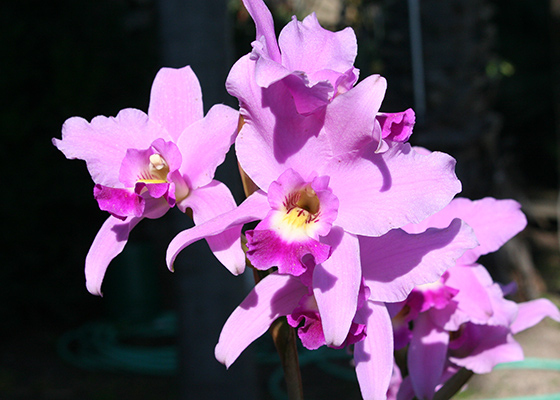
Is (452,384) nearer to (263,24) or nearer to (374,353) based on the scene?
(374,353)

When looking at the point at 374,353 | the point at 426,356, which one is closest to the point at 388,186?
the point at 374,353

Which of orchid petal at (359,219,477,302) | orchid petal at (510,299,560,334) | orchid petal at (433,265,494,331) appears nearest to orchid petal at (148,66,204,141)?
orchid petal at (359,219,477,302)

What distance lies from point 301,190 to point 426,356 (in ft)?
0.94

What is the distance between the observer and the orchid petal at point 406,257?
0.58 m

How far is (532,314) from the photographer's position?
0.80m

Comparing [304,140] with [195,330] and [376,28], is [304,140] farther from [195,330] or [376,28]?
[376,28]

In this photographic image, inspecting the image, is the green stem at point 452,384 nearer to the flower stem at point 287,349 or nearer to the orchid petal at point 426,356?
the orchid petal at point 426,356

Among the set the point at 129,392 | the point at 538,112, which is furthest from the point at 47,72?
the point at 538,112

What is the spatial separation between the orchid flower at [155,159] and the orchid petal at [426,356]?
0.28m

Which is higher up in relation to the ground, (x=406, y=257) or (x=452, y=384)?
(x=406, y=257)

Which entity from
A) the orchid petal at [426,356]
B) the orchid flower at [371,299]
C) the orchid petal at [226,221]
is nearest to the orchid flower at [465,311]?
the orchid petal at [426,356]

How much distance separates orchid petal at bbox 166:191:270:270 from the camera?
1.81 ft

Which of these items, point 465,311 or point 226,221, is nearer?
point 226,221

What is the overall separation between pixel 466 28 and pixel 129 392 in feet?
8.66
